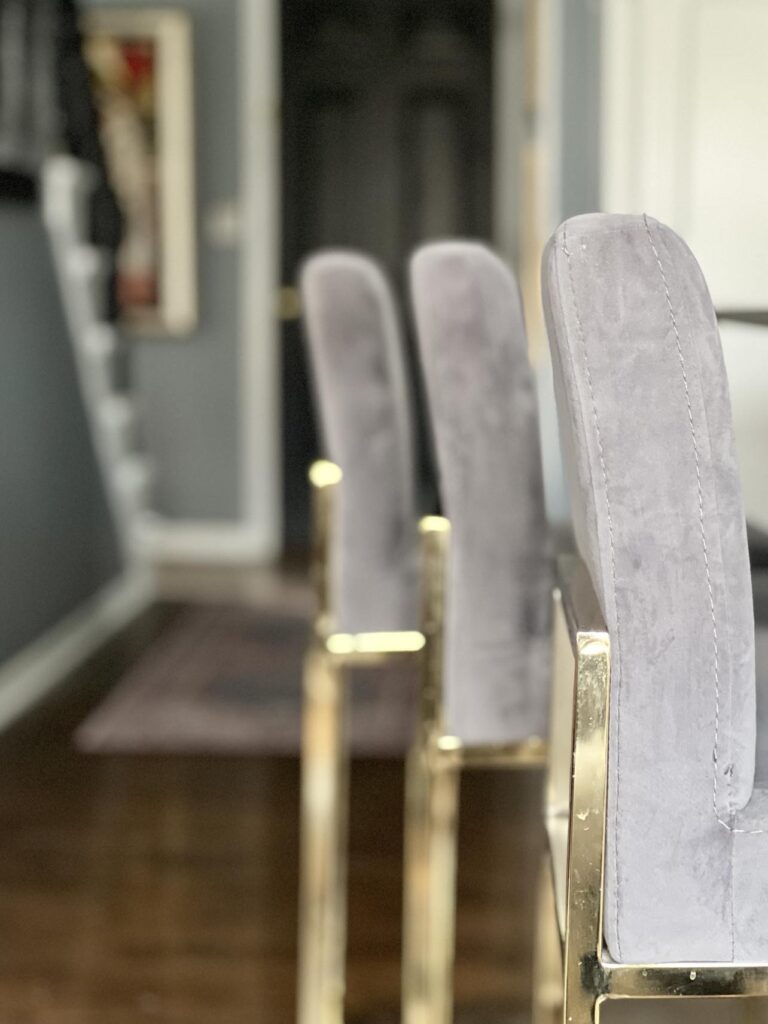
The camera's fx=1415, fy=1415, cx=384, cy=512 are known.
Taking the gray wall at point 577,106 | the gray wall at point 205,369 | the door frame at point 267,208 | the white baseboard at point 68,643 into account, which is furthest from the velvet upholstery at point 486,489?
the gray wall at point 205,369

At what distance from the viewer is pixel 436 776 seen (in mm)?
1729

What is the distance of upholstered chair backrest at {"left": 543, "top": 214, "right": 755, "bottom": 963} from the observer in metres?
0.91

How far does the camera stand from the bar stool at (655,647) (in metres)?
0.91

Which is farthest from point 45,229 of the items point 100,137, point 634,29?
point 634,29

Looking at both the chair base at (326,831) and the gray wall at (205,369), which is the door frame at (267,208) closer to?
the gray wall at (205,369)

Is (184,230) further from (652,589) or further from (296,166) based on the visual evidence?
(652,589)

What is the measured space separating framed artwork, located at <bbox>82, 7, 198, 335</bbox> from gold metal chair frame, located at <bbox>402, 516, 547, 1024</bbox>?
397 cm

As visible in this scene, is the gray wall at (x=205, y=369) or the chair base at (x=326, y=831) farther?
the gray wall at (x=205, y=369)

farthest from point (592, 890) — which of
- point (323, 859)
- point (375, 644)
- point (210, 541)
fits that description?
point (210, 541)

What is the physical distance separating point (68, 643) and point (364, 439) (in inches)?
84.5

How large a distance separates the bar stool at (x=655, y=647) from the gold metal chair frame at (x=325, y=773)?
101cm

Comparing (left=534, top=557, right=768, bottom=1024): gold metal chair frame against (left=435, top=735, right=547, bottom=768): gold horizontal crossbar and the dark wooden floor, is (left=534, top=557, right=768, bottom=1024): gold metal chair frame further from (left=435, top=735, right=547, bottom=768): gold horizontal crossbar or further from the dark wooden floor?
the dark wooden floor

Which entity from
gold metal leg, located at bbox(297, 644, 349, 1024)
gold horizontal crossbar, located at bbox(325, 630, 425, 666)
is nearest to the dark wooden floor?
gold metal leg, located at bbox(297, 644, 349, 1024)

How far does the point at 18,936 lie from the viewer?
2.20m
